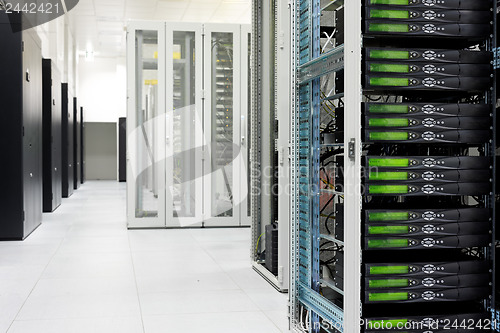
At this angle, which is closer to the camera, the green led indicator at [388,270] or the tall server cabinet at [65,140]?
the green led indicator at [388,270]

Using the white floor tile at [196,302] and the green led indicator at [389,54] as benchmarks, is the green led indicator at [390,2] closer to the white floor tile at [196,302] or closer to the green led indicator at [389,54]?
the green led indicator at [389,54]

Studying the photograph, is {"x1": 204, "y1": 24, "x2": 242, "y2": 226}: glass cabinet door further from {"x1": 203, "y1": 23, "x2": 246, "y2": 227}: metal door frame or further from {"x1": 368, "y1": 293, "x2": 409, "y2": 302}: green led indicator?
{"x1": 368, "y1": 293, "x2": 409, "y2": 302}: green led indicator

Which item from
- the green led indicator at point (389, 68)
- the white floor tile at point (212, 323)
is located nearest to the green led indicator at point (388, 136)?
the green led indicator at point (389, 68)

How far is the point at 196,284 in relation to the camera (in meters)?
4.20

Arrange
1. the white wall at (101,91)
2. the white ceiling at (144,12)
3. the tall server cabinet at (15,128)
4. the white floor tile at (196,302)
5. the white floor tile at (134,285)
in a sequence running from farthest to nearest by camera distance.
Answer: the white wall at (101,91) < the white ceiling at (144,12) < the tall server cabinet at (15,128) < the white floor tile at (196,302) < the white floor tile at (134,285)

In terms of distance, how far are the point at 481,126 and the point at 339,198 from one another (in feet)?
3.59

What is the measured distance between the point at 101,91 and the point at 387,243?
60.9 feet

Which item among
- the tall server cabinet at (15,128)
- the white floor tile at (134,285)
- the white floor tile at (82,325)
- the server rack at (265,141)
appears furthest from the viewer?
the tall server cabinet at (15,128)

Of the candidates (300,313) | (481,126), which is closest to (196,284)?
(300,313)

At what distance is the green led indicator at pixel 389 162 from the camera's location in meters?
2.31

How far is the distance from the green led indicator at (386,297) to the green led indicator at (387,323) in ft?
0.28

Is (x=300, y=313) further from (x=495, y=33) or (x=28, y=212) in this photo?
(x=28, y=212)

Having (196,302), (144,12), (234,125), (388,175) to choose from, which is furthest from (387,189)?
(144,12)

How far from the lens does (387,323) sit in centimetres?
231
